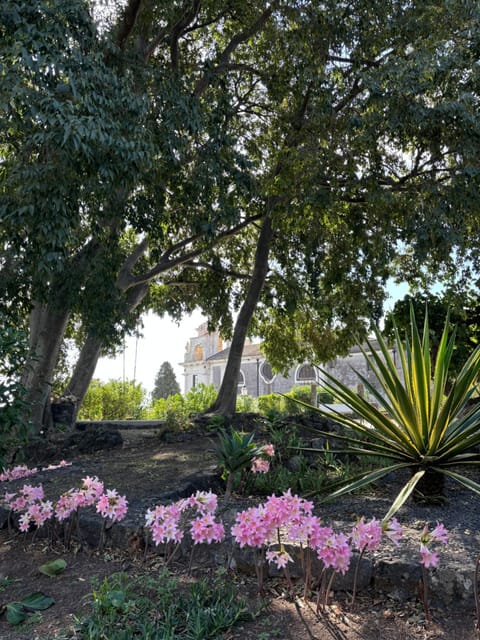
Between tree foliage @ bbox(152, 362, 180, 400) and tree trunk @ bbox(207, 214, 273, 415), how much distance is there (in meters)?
35.7

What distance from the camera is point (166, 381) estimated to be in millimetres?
45969

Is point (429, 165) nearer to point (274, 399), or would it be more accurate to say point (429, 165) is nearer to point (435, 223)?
point (435, 223)

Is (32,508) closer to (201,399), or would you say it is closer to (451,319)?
(451,319)

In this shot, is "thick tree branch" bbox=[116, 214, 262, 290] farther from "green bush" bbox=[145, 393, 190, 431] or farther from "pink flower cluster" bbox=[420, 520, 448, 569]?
"pink flower cluster" bbox=[420, 520, 448, 569]

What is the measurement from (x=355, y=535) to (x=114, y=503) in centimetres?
145

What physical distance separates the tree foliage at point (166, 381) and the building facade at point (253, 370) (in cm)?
693

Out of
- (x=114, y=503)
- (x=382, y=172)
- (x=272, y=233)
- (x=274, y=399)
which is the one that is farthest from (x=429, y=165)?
(x=274, y=399)

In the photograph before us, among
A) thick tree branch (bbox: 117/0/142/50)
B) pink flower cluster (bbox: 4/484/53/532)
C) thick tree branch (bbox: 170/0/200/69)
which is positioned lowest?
pink flower cluster (bbox: 4/484/53/532)

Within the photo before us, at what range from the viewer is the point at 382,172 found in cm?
840

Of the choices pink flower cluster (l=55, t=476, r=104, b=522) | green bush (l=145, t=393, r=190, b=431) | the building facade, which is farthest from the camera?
the building facade

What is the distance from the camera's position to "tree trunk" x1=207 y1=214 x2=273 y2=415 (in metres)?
9.21

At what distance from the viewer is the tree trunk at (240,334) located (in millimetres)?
9211

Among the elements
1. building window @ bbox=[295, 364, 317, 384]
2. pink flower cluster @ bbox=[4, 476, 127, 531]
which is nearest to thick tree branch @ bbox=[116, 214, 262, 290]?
pink flower cluster @ bbox=[4, 476, 127, 531]

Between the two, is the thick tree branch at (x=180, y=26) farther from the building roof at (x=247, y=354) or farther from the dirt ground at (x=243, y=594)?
the building roof at (x=247, y=354)
